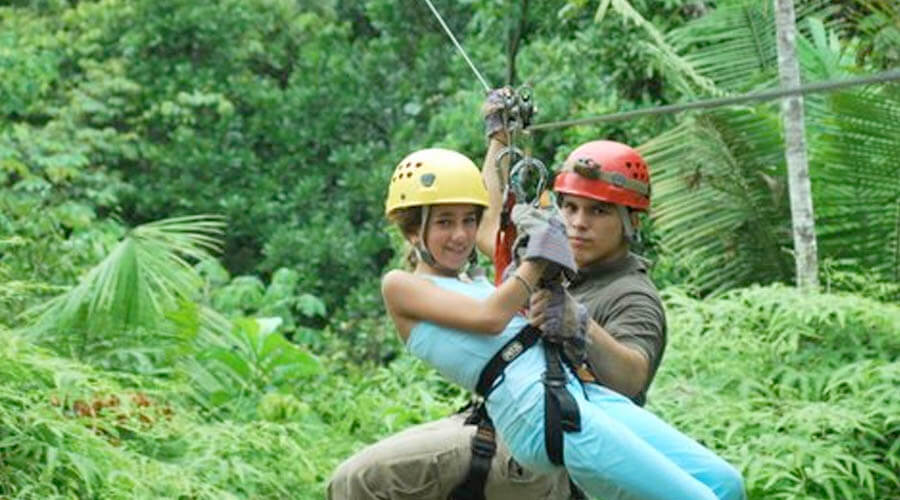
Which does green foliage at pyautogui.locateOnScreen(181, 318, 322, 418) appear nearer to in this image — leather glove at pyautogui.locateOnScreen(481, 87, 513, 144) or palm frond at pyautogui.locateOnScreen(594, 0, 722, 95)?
palm frond at pyautogui.locateOnScreen(594, 0, 722, 95)

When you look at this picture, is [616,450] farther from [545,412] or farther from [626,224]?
[626,224]

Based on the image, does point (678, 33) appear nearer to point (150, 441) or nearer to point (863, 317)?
point (863, 317)

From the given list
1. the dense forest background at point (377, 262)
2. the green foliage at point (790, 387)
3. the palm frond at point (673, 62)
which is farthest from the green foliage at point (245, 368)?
the palm frond at point (673, 62)

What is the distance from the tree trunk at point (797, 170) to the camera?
7711mm

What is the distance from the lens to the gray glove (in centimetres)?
372

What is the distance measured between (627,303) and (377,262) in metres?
10.4

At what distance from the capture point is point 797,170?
775 cm

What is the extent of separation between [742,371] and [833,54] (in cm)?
236

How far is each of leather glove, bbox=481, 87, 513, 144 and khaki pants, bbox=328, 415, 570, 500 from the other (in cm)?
83

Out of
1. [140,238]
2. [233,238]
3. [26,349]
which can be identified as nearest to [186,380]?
[140,238]

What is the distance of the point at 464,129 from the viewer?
1172 centimetres

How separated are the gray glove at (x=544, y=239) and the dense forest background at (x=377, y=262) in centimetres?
265

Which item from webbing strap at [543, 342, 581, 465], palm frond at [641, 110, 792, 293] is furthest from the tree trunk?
webbing strap at [543, 342, 581, 465]

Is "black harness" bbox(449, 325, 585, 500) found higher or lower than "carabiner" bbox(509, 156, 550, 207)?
lower
